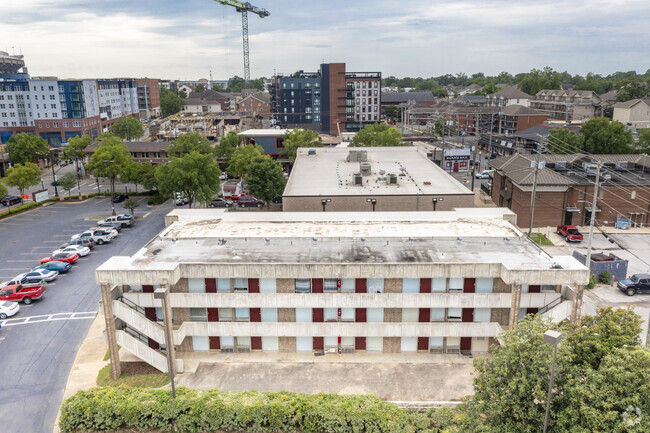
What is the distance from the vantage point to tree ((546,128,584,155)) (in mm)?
90812

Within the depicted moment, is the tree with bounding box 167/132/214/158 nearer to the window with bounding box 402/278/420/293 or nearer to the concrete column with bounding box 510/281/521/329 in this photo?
the window with bounding box 402/278/420/293

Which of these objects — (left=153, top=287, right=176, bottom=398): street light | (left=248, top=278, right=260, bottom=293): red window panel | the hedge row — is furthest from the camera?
(left=248, top=278, right=260, bottom=293): red window panel

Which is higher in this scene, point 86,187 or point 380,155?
point 380,155

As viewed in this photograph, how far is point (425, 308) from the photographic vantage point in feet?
115

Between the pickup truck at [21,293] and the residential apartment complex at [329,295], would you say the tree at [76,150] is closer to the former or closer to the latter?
the pickup truck at [21,293]

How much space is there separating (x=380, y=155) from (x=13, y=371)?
60223mm

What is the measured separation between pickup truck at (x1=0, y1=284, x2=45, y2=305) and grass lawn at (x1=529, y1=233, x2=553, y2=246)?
5479 cm

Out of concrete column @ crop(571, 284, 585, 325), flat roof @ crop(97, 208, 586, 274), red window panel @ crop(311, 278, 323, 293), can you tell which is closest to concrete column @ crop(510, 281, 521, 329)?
flat roof @ crop(97, 208, 586, 274)

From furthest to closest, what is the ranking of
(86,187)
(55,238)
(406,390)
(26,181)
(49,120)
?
(49,120), (86,187), (26,181), (55,238), (406,390)

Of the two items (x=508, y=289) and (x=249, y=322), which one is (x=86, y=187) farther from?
(x=508, y=289)

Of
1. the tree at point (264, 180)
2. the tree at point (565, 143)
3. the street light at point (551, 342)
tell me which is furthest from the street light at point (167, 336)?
the tree at point (565, 143)

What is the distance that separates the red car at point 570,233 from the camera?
5901 centimetres

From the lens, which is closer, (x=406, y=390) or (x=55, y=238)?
(x=406, y=390)

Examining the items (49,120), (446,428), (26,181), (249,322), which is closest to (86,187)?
(26,181)
